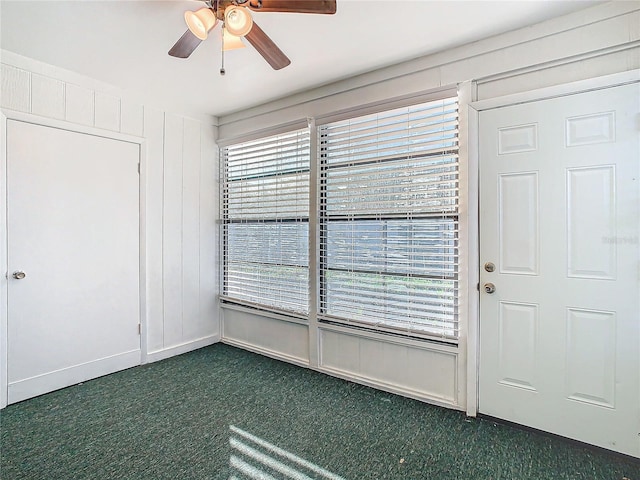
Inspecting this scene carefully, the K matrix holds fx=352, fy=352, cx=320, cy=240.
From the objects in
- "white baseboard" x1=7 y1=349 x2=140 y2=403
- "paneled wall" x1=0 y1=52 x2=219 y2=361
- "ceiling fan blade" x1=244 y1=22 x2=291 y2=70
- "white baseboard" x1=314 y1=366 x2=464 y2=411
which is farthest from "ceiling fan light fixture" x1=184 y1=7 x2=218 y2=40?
"white baseboard" x1=7 y1=349 x2=140 y2=403

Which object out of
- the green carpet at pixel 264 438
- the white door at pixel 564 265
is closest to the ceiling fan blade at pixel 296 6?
the white door at pixel 564 265

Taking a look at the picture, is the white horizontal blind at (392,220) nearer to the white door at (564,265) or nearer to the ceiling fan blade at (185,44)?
the white door at (564,265)

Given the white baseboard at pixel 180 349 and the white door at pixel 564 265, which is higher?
the white door at pixel 564 265

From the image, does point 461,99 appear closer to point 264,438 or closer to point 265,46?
point 265,46

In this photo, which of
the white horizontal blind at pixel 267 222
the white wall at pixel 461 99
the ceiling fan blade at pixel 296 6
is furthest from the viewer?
the white horizontal blind at pixel 267 222

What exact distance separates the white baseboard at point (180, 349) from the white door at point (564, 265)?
2794mm

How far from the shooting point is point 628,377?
6.40ft

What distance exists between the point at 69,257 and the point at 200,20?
2.19 metres

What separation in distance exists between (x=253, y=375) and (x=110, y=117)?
260 cm

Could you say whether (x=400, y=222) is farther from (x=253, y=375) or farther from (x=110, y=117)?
(x=110, y=117)

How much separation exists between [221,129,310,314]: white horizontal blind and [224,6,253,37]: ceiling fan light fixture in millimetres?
1481

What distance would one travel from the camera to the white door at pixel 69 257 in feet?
8.57

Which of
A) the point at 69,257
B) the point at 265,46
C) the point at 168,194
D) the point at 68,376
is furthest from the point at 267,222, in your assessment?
the point at 68,376

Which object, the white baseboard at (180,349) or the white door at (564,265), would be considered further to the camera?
the white baseboard at (180,349)
